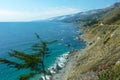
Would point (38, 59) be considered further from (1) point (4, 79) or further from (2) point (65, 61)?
(2) point (65, 61)

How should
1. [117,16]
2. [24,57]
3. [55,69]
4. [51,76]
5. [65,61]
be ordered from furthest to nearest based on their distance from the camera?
1. [117,16]
2. [65,61]
3. [55,69]
4. [51,76]
5. [24,57]

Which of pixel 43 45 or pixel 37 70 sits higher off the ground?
pixel 43 45

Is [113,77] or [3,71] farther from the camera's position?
[3,71]

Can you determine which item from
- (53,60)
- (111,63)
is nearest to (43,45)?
(111,63)

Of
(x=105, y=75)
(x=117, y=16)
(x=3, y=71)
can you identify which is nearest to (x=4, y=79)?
(x=3, y=71)

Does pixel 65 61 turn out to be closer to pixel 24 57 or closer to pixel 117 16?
pixel 24 57

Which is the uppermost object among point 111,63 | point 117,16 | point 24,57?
point 24,57

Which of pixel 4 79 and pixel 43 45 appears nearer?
pixel 43 45

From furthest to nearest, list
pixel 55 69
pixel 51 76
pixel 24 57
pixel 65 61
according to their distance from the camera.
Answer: pixel 65 61
pixel 55 69
pixel 51 76
pixel 24 57

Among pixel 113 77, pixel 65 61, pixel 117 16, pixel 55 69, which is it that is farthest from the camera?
pixel 117 16
